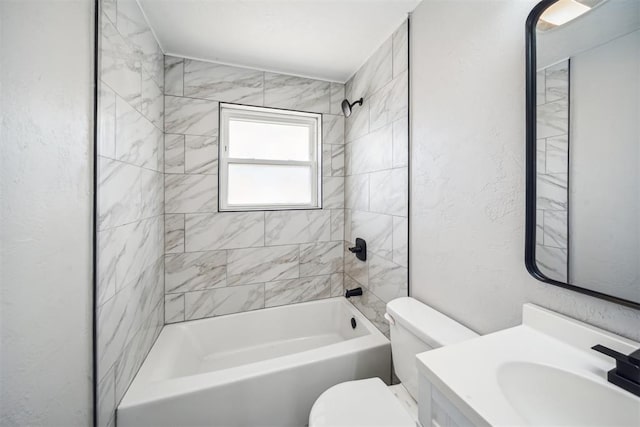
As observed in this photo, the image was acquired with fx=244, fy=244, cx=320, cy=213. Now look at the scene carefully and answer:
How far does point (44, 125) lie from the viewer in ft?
2.40

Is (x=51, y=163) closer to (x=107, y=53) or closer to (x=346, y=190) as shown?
(x=107, y=53)

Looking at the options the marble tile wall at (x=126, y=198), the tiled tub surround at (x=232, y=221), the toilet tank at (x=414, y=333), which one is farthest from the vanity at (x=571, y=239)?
the tiled tub surround at (x=232, y=221)

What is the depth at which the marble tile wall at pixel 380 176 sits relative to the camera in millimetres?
1491

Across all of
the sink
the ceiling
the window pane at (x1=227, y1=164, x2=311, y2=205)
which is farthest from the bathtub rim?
the ceiling

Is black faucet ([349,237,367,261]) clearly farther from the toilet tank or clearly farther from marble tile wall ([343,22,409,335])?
the toilet tank

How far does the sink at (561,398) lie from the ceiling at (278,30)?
1.71m

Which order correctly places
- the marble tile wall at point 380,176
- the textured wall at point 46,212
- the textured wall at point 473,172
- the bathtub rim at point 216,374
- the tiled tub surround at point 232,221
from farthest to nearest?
the tiled tub surround at point 232,221 < the marble tile wall at point 380,176 < the bathtub rim at point 216,374 < the textured wall at point 473,172 < the textured wall at point 46,212

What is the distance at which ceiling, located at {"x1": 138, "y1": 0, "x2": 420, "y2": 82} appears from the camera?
1.37m

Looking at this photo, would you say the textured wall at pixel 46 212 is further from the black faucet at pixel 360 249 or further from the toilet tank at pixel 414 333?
the black faucet at pixel 360 249

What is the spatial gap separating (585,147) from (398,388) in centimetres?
124

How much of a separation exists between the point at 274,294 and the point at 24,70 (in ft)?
6.18

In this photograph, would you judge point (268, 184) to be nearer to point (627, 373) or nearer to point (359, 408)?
point (359, 408)

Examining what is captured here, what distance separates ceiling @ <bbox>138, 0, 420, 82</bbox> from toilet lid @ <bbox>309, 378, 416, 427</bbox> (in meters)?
2.02

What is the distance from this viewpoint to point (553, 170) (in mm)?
762
